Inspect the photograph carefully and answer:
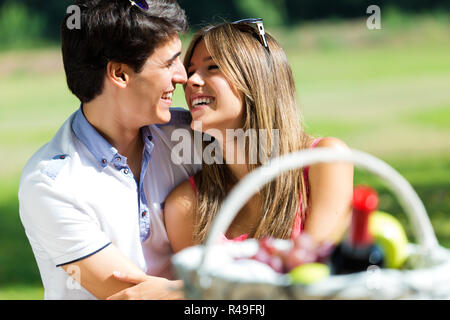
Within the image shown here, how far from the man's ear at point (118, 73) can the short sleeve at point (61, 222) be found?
0.53m

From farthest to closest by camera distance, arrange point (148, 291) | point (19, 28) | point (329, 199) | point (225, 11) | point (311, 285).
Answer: point (225, 11) → point (19, 28) → point (329, 199) → point (148, 291) → point (311, 285)

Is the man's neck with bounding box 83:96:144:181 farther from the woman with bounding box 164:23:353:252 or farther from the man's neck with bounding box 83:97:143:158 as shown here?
the woman with bounding box 164:23:353:252

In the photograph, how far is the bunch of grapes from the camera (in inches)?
66.2

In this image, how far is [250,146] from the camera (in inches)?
108

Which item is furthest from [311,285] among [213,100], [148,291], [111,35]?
[111,35]

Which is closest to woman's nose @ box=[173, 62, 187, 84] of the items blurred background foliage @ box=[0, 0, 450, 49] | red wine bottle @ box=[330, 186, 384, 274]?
red wine bottle @ box=[330, 186, 384, 274]

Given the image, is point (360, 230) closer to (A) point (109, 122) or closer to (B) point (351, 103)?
(A) point (109, 122)

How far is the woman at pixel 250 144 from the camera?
8.39 feet

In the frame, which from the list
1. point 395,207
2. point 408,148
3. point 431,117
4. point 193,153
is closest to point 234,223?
point 193,153

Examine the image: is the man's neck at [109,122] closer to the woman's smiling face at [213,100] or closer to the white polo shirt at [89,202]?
the white polo shirt at [89,202]

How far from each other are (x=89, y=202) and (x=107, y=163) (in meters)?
0.21
